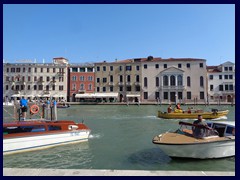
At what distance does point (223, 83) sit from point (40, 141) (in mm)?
43571

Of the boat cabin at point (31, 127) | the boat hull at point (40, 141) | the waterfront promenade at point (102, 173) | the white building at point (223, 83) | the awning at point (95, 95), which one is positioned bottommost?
the boat hull at point (40, 141)

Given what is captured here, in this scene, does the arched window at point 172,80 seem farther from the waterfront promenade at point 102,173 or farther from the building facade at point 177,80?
the waterfront promenade at point 102,173

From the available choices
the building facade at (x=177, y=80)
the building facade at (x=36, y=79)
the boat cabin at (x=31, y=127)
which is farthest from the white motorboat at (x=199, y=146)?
the building facade at (x=36, y=79)

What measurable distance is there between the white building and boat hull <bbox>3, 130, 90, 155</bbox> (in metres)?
40.4

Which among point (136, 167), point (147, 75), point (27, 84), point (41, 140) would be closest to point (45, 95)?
point (27, 84)

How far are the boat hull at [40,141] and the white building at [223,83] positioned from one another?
4038 centimetres

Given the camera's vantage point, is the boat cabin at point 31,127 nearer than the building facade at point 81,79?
Yes

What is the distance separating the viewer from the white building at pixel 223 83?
45.2 m

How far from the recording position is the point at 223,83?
45.5 meters

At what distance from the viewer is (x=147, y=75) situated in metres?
46.7

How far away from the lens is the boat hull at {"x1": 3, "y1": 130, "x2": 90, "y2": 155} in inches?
333

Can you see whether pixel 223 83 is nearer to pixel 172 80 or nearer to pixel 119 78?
pixel 172 80

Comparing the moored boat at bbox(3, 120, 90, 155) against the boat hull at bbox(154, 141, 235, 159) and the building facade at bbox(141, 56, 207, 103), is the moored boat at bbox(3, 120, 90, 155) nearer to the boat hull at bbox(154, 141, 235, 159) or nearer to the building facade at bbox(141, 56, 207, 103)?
the boat hull at bbox(154, 141, 235, 159)

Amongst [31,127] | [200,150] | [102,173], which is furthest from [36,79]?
[102,173]
